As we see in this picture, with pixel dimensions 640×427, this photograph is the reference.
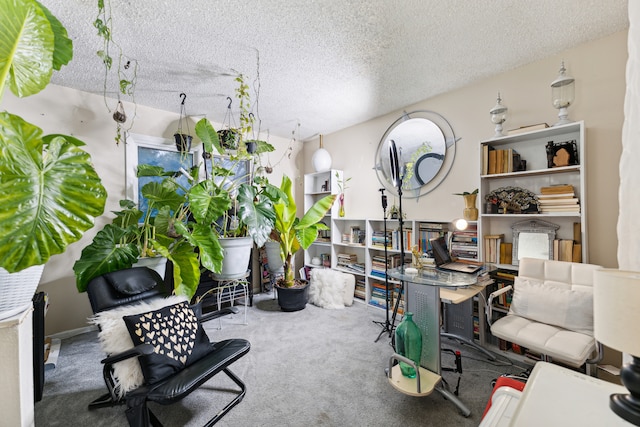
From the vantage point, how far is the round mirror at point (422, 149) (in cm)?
276

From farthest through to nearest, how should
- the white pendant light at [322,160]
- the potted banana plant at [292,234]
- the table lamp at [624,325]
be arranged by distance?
the white pendant light at [322,160] → the potted banana plant at [292,234] → the table lamp at [624,325]

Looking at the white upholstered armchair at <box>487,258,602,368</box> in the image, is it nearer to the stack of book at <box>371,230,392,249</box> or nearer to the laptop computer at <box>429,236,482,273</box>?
the laptop computer at <box>429,236,482,273</box>

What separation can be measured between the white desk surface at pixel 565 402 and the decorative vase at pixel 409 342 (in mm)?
840

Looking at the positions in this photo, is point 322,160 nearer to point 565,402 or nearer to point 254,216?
point 254,216

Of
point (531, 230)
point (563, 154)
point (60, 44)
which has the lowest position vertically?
point (531, 230)

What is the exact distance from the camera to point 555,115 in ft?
6.88

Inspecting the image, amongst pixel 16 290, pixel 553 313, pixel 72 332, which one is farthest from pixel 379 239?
pixel 72 332

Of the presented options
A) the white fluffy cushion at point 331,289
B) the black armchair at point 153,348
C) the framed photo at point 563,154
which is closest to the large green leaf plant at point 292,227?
the white fluffy cushion at point 331,289

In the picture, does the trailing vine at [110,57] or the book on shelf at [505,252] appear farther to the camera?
the book on shelf at [505,252]

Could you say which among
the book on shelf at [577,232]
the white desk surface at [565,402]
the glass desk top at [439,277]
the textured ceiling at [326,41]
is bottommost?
the white desk surface at [565,402]

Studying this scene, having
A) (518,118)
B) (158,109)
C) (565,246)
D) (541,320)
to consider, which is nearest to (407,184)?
(518,118)

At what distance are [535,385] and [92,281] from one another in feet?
7.64

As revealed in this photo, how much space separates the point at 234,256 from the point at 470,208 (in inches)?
90.2

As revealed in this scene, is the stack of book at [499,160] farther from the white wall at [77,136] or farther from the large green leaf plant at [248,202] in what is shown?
the white wall at [77,136]
